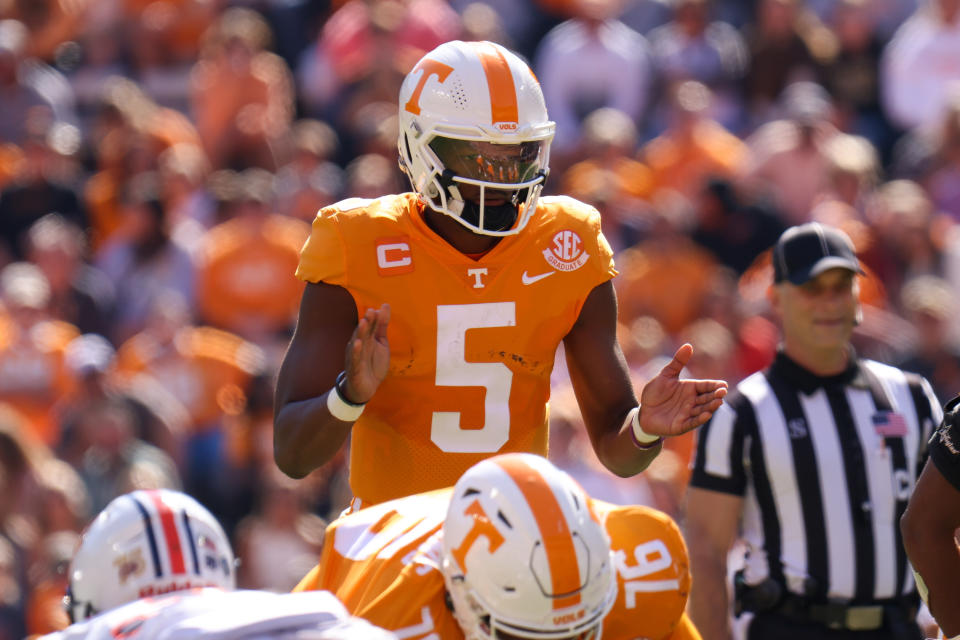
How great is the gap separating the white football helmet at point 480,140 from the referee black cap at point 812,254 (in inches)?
59.2

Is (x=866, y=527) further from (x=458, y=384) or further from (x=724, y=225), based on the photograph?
(x=724, y=225)

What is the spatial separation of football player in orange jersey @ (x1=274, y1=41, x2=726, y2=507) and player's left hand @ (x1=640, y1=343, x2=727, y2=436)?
141 mm

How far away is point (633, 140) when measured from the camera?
37.0 ft

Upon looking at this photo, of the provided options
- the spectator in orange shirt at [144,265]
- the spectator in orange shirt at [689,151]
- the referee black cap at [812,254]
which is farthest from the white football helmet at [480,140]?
the spectator in orange shirt at [689,151]

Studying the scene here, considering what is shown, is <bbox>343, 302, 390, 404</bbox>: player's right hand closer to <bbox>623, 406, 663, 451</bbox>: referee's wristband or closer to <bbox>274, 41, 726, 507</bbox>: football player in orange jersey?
<bbox>274, 41, 726, 507</bbox>: football player in orange jersey

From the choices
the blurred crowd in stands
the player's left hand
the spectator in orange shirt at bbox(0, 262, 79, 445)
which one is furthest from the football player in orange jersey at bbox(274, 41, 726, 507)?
the spectator in orange shirt at bbox(0, 262, 79, 445)

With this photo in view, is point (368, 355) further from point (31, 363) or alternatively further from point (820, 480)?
point (31, 363)

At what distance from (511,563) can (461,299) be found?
118 cm

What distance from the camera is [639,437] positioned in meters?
4.30

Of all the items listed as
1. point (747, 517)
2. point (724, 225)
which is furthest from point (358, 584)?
point (724, 225)

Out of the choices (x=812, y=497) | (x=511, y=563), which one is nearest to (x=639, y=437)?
(x=511, y=563)

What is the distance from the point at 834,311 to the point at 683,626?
2.05 meters

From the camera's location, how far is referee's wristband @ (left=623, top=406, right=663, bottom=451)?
4.28 meters

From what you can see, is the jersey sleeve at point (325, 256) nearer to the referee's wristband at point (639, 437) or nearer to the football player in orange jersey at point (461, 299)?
the football player in orange jersey at point (461, 299)
